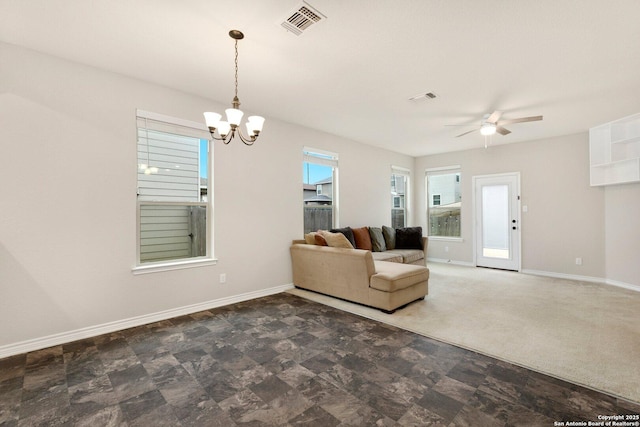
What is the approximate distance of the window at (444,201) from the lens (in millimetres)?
6809

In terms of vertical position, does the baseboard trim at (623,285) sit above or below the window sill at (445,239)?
below

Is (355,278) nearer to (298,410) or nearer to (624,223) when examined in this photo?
(298,410)

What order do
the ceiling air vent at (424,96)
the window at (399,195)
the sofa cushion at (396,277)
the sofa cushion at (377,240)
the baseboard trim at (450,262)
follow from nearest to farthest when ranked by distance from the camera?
the sofa cushion at (396,277), the ceiling air vent at (424,96), the sofa cushion at (377,240), the baseboard trim at (450,262), the window at (399,195)

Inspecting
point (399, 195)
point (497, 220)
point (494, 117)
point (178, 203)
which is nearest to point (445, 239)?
point (497, 220)

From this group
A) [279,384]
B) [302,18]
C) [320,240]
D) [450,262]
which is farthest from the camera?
[450,262]

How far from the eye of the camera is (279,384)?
6.68 feet

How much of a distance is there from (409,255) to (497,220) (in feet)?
7.90

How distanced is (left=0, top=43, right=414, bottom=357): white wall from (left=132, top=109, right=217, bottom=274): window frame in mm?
73

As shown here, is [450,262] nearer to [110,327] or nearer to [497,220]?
[497,220]

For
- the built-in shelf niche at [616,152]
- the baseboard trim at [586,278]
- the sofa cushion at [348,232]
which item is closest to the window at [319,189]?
the sofa cushion at [348,232]

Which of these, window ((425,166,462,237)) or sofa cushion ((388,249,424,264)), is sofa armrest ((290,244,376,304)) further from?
window ((425,166,462,237))

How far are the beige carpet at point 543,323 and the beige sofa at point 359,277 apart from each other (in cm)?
13

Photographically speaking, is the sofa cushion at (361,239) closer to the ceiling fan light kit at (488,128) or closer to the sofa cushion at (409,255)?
the sofa cushion at (409,255)

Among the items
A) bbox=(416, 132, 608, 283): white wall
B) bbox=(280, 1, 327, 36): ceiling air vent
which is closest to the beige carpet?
bbox=(416, 132, 608, 283): white wall
